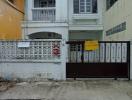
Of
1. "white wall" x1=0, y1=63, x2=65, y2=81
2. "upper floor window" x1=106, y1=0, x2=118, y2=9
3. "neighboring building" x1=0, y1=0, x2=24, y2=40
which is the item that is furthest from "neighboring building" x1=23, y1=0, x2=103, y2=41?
"white wall" x1=0, y1=63, x2=65, y2=81

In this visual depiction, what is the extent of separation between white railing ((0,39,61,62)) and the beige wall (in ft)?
12.2

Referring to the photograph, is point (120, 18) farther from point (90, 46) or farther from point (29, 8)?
point (29, 8)

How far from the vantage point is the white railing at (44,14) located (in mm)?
19906

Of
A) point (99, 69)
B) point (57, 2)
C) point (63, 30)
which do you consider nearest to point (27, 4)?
point (57, 2)

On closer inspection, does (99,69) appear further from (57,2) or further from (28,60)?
(57,2)

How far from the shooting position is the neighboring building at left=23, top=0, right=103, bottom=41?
1914 cm

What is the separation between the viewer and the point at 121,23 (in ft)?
50.9

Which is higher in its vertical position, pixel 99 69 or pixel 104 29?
pixel 104 29

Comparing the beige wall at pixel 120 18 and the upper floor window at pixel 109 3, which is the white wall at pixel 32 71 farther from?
the upper floor window at pixel 109 3

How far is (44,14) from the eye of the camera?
2009cm

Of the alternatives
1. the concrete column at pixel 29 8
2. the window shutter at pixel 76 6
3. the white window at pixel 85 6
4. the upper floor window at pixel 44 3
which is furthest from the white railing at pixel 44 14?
the white window at pixel 85 6

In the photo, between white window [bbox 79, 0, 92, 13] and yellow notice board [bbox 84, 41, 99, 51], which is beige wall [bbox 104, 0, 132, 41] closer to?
yellow notice board [bbox 84, 41, 99, 51]

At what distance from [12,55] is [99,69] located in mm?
4281

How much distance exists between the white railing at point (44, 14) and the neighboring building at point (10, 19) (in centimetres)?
96
